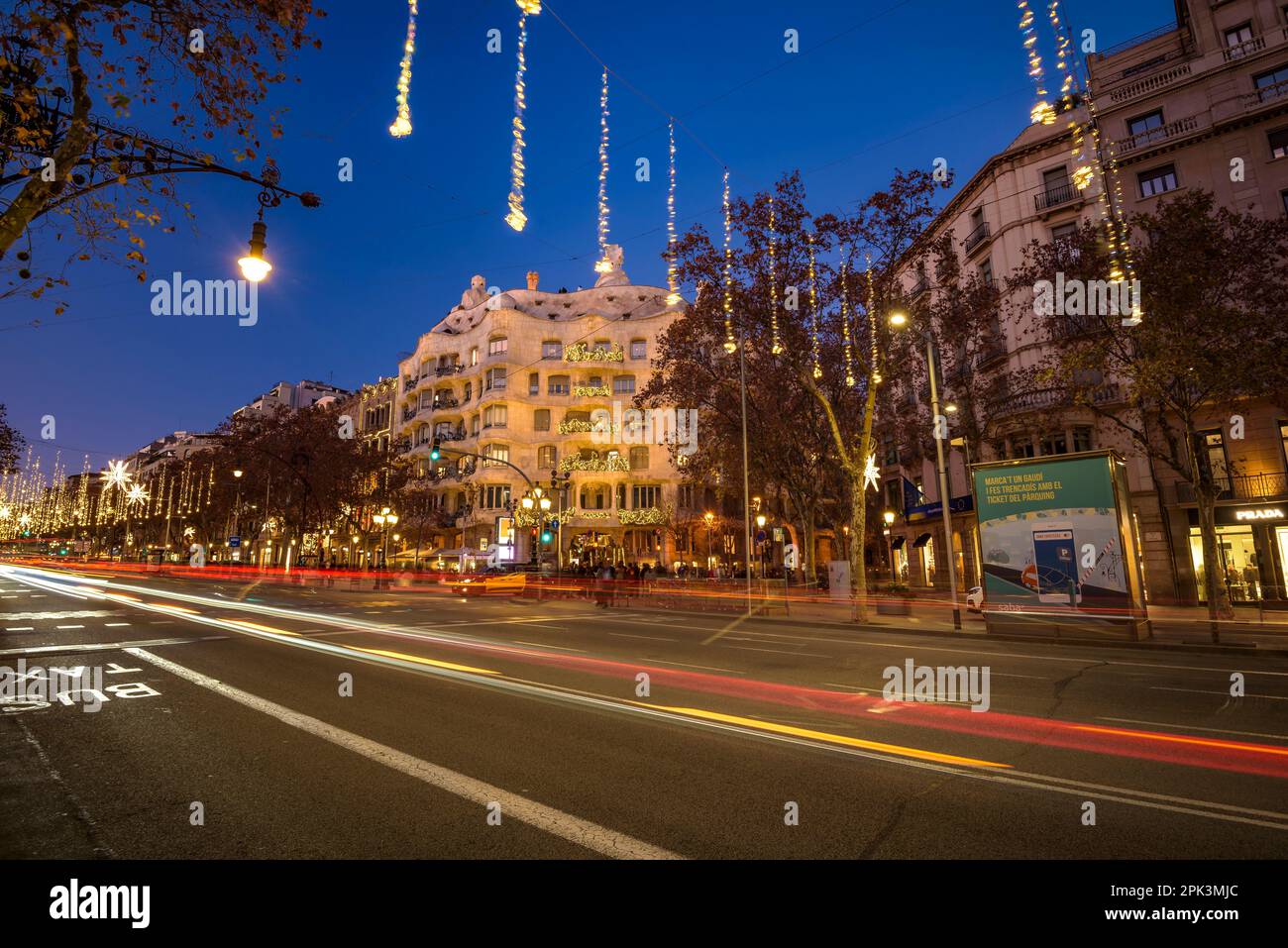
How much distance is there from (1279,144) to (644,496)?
40.8 meters

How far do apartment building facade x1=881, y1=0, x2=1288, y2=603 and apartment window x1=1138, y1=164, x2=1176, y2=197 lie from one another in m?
0.05

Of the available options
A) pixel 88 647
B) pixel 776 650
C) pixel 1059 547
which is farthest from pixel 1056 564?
pixel 88 647

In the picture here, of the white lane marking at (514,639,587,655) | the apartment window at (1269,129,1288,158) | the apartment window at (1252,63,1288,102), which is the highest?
the apartment window at (1252,63,1288,102)

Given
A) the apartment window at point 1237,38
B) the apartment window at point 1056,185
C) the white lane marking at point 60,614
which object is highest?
the apartment window at point 1237,38

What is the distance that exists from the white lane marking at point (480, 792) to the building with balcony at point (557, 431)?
41.8 m

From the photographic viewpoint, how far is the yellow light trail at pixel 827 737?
5.31 metres

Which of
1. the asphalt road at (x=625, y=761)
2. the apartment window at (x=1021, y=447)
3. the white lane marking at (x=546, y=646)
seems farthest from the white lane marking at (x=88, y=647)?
the apartment window at (x=1021, y=447)

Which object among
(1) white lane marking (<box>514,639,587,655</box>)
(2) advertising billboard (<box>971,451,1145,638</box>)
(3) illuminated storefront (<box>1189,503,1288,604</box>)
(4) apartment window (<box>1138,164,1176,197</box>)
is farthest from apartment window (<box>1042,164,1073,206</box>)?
(1) white lane marking (<box>514,639,587,655</box>)

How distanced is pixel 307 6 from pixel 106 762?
7.63 metres

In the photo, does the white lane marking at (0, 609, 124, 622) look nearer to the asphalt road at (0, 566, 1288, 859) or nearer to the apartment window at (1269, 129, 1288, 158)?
the asphalt road at (0, 566, 1288, 859)

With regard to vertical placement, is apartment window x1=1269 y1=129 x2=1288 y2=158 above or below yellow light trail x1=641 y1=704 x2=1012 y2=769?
above

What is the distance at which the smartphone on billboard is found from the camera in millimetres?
15133

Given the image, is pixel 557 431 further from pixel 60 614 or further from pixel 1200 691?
pixel 1200 691

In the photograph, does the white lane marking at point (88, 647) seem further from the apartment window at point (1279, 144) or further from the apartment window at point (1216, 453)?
the apartment window at point (1279, 144)
